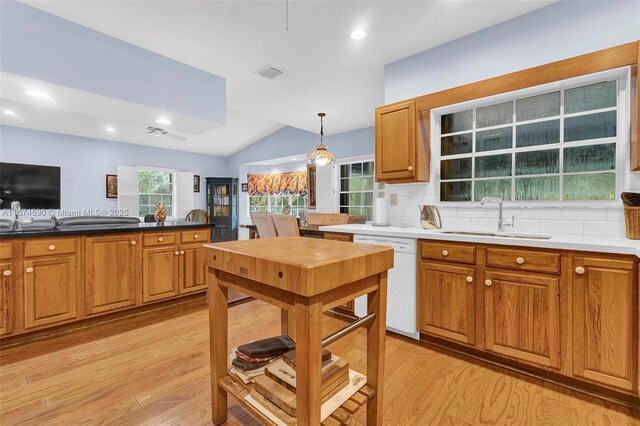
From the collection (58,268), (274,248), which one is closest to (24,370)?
(58,268)

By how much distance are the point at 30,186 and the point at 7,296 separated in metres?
4.19

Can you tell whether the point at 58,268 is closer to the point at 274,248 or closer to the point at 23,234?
the point at 23,234

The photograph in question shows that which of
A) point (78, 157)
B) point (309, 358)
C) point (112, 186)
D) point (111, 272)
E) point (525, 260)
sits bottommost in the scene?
point (111, 272)

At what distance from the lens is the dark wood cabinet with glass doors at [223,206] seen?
28.0 ft

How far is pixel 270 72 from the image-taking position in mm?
3584

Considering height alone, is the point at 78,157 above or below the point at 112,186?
above

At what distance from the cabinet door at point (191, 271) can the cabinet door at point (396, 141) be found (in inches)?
88.2

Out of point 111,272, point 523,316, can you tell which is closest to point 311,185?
point 111,272

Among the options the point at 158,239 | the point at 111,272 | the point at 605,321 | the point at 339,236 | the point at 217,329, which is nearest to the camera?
the point at 217,329

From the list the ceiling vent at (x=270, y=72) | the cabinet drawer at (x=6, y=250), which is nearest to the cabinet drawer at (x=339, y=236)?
the ceiling vent at (x=270, y=72)

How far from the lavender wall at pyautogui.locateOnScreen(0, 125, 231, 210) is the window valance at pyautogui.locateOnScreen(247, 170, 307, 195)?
93.1 inches

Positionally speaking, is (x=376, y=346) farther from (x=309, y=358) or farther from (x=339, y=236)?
(x=339, y=236)

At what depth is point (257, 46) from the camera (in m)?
3.00

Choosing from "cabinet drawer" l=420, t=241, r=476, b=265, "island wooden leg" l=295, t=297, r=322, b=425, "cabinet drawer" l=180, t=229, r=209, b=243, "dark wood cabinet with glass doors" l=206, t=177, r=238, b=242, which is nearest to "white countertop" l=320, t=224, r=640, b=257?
"cabinet drawer" l=420, t=241, r=476, b=265
